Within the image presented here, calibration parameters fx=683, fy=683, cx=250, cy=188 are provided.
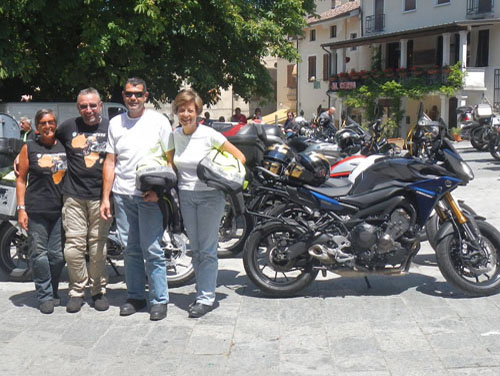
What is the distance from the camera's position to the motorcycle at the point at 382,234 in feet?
18.2

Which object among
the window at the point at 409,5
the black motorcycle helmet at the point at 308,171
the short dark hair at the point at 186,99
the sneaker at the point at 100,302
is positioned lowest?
the sneaker at the point at 100,302

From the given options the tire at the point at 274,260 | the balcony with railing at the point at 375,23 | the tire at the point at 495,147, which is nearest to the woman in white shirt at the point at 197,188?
the tire at the point at 274,260

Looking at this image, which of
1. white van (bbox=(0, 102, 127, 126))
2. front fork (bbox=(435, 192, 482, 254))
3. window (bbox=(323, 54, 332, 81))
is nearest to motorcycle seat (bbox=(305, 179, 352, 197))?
front fork (bbox=(435, 192, 482, 254))

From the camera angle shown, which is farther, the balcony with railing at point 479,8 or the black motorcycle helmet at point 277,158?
the balcony with railing at point 479,8

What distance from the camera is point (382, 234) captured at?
5516 millimetres

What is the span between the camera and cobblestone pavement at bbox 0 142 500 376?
434 cm

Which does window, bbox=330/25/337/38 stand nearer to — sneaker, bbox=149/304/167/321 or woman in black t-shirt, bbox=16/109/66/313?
woman in black t-shirt, bbox=16/109/66/313

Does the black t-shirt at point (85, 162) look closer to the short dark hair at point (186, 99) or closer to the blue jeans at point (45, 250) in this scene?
the blue jeans at point (45, 250)

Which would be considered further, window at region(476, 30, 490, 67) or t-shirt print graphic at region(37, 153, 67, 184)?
window at region(476, 30, 490, 67)

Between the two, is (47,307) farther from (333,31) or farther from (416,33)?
(333,31)

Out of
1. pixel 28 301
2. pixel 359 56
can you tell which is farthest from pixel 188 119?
pixel 359 56

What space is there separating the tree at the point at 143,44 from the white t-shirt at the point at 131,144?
30.3 ft

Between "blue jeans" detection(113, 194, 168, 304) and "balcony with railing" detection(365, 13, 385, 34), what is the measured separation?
122 ft

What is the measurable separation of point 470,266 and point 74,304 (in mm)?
3220
